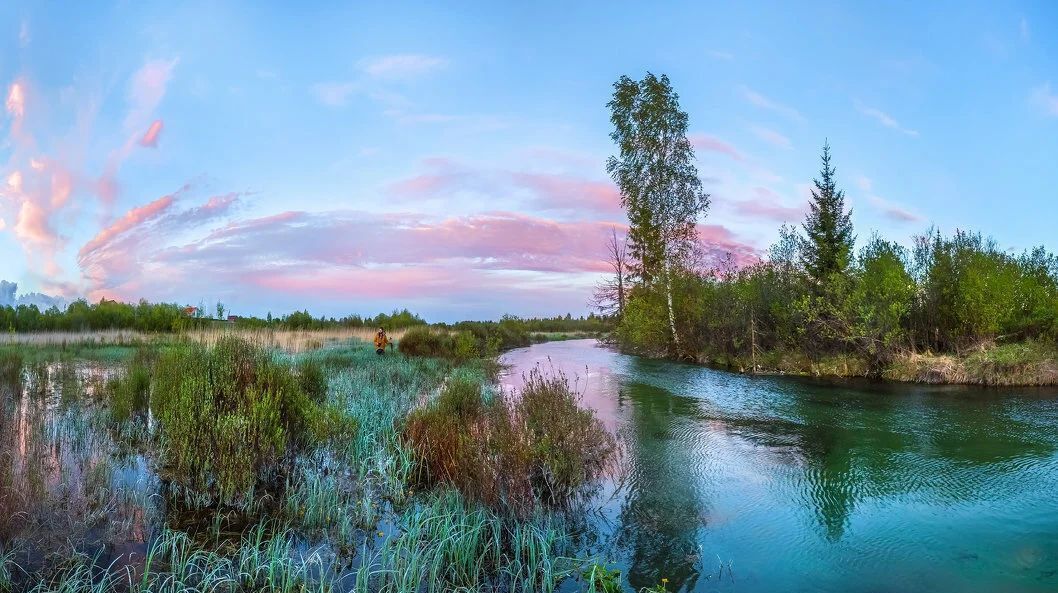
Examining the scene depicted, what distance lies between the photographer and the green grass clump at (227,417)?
20.7 ft

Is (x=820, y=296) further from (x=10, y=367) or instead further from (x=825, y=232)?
(x=10, y=367)

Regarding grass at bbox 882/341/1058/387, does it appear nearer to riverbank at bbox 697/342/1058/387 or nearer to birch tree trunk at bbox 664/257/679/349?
riverbank at bbox 697/342/1058/387

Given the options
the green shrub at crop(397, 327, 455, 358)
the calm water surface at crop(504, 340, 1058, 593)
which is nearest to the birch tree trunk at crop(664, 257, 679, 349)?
the green shrub at crop(397, 327, 455, 358)

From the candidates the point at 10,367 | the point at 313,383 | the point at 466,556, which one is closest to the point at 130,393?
the point at 313,383

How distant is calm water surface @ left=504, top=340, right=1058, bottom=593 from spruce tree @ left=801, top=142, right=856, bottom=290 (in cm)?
1132

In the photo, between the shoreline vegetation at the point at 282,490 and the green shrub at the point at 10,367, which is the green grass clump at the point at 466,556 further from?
the green shrub at the point at 10,367

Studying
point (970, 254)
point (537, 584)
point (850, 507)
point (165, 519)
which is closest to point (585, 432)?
point (537, 584)

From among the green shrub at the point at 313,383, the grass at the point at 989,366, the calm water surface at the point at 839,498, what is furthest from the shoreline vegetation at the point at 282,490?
the grass at the point at 989,366

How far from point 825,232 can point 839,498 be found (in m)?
21.3

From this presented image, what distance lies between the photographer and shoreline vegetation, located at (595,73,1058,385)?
759 inches

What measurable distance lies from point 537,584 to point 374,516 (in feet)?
6.93

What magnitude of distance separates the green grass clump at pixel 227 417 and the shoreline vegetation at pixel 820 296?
62.4 feet

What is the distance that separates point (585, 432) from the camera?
731 cm

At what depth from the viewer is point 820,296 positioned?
23.4 metres
